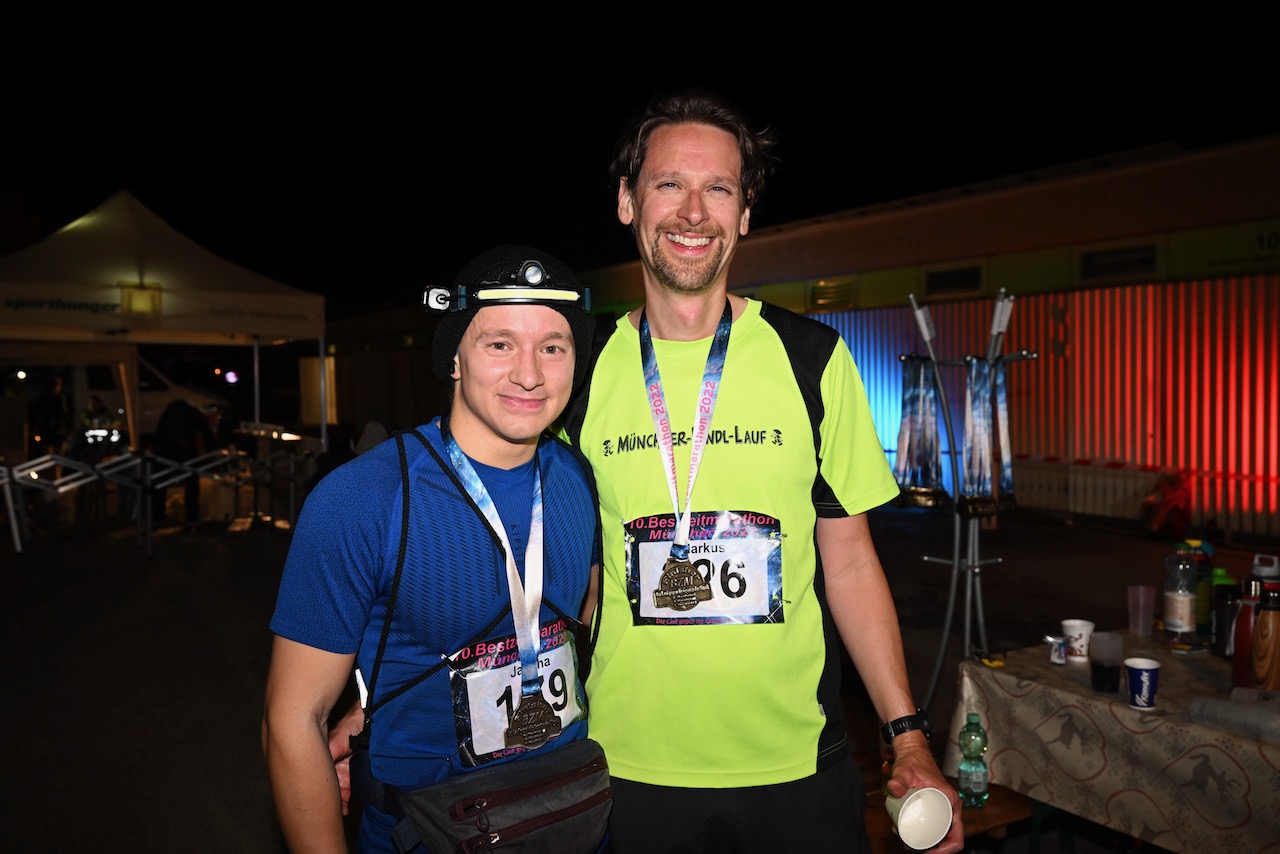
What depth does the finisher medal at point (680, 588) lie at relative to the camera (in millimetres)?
1753

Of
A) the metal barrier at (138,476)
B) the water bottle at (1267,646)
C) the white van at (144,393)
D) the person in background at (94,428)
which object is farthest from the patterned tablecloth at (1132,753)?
the white van at (144,393)

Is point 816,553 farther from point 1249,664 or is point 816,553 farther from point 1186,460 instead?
point 1186,460

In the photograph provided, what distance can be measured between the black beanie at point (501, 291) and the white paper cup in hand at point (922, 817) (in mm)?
1025

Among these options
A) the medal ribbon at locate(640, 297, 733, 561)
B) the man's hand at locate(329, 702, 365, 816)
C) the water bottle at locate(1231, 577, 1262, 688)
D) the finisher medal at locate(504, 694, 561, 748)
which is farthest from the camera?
the water bottle at locate(1231, 577, 1262, 688)

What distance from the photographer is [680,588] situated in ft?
5.75

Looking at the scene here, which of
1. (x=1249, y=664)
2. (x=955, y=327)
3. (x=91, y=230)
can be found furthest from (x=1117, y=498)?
(x=91, y=230)

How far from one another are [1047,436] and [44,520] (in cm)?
1307

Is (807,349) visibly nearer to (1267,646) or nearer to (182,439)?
(1267,646)

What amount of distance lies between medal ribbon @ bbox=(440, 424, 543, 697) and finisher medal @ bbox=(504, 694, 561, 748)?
2cm

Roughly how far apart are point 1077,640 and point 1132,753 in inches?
20.0

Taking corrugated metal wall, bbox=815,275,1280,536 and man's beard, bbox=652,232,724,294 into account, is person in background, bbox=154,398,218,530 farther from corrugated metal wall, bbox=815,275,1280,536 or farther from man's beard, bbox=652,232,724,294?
man's beard, bbox=652,232,724,294

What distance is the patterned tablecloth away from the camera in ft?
7.91

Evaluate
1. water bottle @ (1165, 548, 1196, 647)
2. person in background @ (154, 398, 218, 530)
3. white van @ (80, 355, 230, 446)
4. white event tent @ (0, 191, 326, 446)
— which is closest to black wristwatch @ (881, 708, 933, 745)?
A: water bottle @ (1165, 548, 1196, 647)

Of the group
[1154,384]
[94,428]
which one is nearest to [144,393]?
[94,428]
